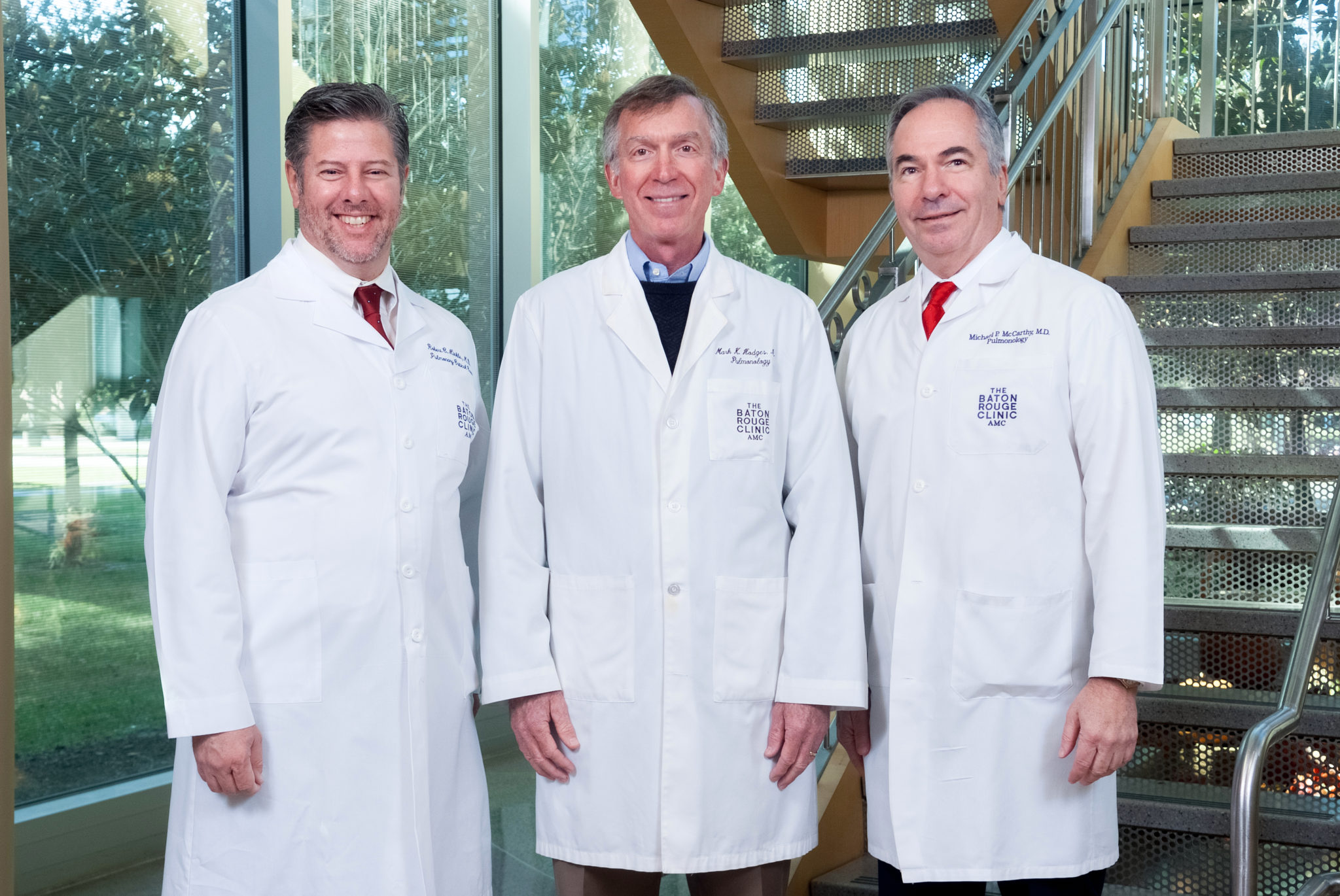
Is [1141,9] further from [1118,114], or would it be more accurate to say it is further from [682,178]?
[682,178]

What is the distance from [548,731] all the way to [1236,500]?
2.35 metres

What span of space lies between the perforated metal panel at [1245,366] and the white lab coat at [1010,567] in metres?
1.93

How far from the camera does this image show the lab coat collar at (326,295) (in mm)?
1790

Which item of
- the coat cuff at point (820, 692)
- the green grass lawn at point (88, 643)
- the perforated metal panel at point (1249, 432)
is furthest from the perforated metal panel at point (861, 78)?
the coat cuff at point (820, 692)

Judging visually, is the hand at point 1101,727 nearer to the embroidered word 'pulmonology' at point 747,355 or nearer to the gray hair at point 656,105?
the embroidered word 'pulmonology' at point 747,355

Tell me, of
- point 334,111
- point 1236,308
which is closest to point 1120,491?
point 334,111

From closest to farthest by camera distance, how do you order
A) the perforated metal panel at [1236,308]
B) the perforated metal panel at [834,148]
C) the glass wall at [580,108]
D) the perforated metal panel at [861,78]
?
the perforated metal panel at [1236,308]
the perforated metal panel at [861,78]
the perforated metal panel at [834,148]
the glass wall at [580,108]

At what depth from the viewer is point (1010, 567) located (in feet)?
5.87

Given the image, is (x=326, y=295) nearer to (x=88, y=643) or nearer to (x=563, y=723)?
(x=563, y=723)

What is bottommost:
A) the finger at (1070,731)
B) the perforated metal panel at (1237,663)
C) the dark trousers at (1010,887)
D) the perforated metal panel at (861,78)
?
the dark trousers at (1010,887)

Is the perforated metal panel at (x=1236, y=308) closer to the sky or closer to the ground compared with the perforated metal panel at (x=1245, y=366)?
closer to the sky

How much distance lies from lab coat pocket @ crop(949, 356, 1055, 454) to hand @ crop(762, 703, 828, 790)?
453 mm

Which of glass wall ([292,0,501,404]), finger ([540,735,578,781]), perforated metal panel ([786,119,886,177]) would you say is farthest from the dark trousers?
perforated metal panel ([786,119,886,177])

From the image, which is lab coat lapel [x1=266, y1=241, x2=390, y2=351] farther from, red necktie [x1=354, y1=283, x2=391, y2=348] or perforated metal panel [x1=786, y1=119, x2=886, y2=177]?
perforated metal panel [x1=786, y1=119, x2=886, y2=177]
